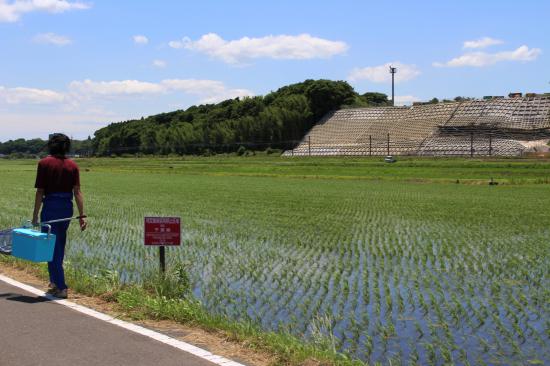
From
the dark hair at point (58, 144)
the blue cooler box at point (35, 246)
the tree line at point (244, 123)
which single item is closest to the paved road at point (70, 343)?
the blue cooler box at point (35, 246)

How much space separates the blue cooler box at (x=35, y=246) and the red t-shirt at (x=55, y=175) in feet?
1.65

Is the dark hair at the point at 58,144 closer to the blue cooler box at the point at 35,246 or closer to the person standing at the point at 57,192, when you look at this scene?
the person standing at the point at 57,192

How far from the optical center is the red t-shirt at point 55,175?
251 inches

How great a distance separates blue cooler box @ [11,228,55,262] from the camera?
247 inches

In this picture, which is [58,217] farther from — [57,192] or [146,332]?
[146,332]

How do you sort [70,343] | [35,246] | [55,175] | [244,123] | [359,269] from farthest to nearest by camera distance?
[244,123]
[359,269]
[55,175]
[35,246]
[70,343]

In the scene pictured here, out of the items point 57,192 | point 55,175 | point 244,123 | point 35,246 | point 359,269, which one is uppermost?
point 244,123

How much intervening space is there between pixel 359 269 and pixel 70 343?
17.9 ft

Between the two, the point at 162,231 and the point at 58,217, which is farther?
the point at 162,231

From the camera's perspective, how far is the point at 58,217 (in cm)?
652

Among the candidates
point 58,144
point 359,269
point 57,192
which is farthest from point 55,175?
point 359,269

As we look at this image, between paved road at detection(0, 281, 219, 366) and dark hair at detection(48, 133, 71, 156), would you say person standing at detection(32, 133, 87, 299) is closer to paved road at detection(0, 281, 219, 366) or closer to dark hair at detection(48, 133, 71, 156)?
dark hair at detection(48, 133, 71, 156)

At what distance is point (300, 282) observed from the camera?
26.9ft

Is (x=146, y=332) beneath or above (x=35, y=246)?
beneath
